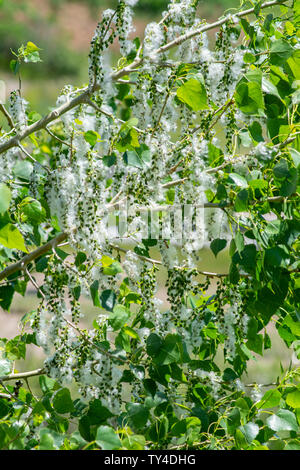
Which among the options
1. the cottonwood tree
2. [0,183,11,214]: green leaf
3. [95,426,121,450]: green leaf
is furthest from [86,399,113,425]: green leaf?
[0,183,11,214]: green leaf

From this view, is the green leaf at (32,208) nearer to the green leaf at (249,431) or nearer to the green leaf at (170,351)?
the green leaf at (170,351)

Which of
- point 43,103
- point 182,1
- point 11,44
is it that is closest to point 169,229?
point 182,1

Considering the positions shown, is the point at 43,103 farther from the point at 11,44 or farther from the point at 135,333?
the point at 135,333

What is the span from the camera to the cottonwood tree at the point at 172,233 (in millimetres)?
1122

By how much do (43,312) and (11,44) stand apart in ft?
35.9

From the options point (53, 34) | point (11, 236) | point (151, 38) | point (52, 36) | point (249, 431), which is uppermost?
point (53, 34)

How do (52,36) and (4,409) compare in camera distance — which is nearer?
(4,409)

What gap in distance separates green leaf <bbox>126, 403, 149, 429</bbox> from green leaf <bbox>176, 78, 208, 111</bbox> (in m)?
0.60

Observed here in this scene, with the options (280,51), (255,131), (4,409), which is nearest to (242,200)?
(255,131)

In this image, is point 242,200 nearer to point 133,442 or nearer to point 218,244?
point 218,244

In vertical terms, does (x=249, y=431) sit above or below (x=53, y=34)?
below

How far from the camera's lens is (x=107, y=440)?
91 cm

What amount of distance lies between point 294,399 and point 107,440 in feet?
1.37
